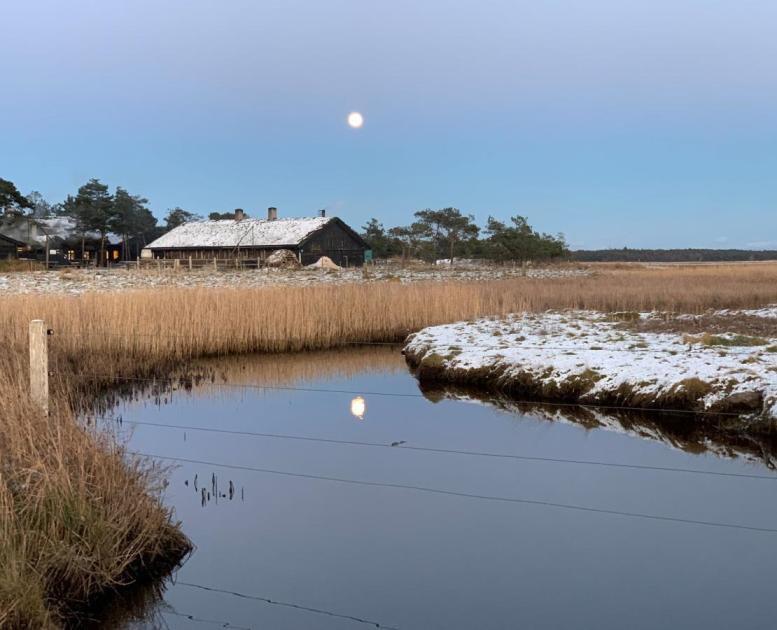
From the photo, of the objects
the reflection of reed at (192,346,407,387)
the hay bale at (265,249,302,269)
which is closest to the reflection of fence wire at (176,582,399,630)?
the reflection of reed at (192,346,407,387)

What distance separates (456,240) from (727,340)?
61.5 metres

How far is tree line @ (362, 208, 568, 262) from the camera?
212ft

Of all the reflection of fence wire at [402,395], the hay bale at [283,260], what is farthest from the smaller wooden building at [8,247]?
the reflection of fence wire at [402,395]

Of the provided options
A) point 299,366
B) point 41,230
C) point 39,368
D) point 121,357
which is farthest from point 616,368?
point 41,230

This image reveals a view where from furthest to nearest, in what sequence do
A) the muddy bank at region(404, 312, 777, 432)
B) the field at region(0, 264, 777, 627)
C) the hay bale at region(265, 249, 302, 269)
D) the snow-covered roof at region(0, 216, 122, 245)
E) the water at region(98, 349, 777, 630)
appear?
the snow-covered roof at region(0, 216, 122, 245), the hay bale at region(265, 249, 302, 269), the muddy bank at region(404, 312, 777, 432), the water at region(98, 349, 777, 630), the field at region(0, 264, 777, 627)

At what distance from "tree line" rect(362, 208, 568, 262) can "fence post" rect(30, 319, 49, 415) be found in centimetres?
5874

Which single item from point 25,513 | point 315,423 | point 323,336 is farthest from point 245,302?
point 25,513

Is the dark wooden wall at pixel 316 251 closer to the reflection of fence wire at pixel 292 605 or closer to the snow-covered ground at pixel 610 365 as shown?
the snow-covered ground at pixel 610 365

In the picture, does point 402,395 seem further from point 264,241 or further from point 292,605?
point 264,241

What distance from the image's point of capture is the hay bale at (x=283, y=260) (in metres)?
45.4

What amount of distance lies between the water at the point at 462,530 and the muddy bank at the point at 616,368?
65 cm

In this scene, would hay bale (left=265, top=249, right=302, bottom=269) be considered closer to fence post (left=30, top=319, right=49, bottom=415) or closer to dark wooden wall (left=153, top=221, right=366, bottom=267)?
dark wooden wall (left=153, top=221, right=366, bottom=267)

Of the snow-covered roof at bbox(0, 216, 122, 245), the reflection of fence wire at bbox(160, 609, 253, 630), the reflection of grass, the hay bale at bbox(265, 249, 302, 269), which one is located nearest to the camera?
the reflection of fence wire at bbox(160, 609, 253, 630)

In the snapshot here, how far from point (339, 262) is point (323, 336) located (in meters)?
35.1
